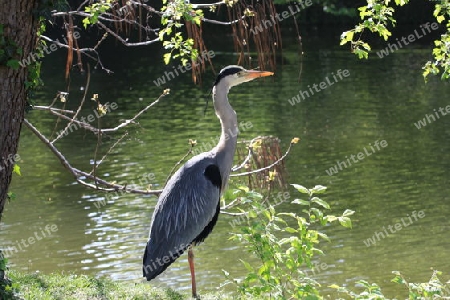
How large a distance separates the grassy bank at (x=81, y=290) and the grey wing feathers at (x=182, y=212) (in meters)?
0.31

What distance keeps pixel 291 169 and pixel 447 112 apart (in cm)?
636

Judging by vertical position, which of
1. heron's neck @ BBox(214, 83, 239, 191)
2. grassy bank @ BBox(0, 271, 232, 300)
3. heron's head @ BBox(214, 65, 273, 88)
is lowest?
grassy bank @ BBox(0, 271, 232, 300)

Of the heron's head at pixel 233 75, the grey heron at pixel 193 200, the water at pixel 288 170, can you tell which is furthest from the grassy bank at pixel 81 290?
the water at pixel 288 170

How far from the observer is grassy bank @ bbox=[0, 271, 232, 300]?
6859mm

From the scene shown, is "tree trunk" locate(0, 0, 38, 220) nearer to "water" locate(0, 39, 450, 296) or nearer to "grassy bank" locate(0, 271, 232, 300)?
"grassy bank" locate(0, 271, 232, 300)

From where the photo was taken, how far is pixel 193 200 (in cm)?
716

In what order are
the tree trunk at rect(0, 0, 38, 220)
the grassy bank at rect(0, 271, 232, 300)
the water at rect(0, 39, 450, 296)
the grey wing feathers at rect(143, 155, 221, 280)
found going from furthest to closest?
the water at rect(0, 39, 450, 296) → the grey wing feathers at rect(143, 155, 221, 280) → the grassy bank at rect(0, 271, 232, 300) → the tree trunk at rect(0, 0, 38, 220)

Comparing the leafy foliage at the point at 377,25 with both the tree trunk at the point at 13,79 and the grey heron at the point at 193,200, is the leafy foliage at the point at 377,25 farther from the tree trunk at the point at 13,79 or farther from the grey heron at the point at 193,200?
the tree trunk at the point at 13,79

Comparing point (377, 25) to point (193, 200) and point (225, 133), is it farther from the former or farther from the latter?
point (193, 200)

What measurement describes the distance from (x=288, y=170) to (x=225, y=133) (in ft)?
25.3

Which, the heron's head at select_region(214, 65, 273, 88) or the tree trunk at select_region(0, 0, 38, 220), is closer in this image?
the tree trunk at select_region(0, 0, 38, 220)

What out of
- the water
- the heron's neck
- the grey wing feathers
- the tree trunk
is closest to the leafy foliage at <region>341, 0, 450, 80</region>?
the heron's neck

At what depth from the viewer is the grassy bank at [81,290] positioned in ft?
22.5

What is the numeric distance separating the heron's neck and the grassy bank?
120 cm
